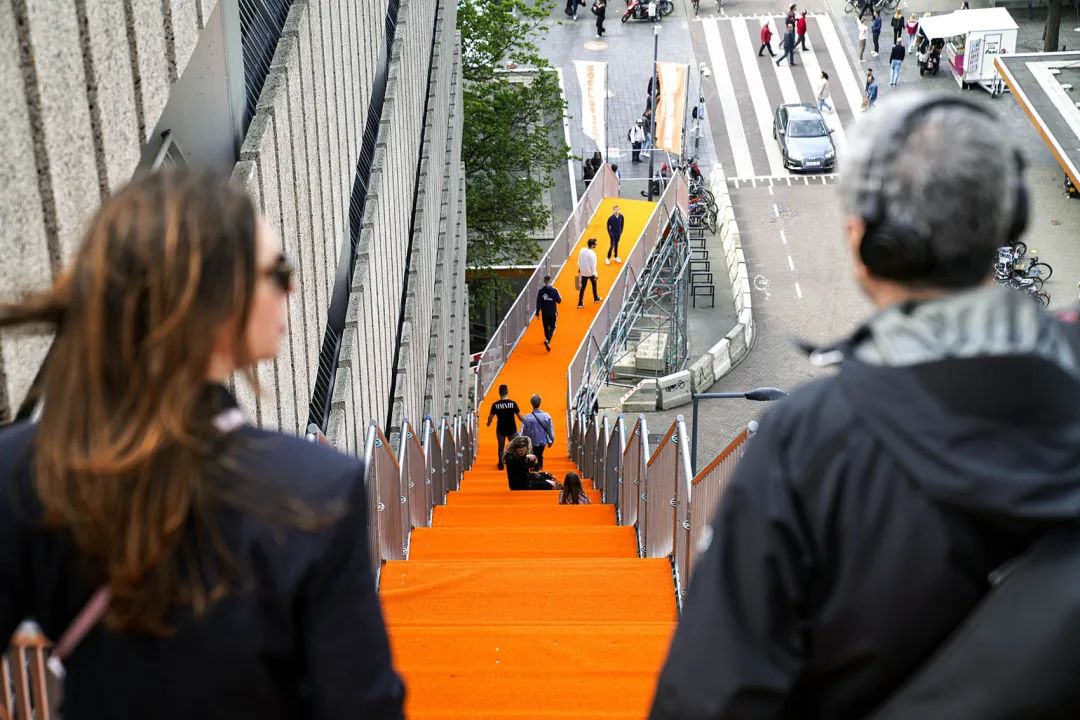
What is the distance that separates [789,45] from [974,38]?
574cm

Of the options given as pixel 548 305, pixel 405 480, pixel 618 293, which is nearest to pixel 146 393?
pixel 405 480

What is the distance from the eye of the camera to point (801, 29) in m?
43.7

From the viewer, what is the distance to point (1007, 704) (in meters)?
2.49

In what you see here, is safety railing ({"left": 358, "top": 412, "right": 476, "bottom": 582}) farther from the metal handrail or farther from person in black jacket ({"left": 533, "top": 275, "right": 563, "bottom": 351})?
person in black jacket ({"left": 533, "top": 275, "right": 563, "bottom": 351})

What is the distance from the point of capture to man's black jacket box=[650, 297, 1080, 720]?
2.46m

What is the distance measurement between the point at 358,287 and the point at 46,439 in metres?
9.52

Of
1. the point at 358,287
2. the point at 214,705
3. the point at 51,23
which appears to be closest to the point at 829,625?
the point at 214,705

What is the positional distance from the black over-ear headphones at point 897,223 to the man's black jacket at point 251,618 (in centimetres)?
97

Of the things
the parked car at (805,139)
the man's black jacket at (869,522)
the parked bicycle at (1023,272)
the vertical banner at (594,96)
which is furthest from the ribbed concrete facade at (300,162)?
the parked car at (805,139)

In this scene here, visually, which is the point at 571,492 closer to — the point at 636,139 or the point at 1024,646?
the point at 1024,646

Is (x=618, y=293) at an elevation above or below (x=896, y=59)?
below

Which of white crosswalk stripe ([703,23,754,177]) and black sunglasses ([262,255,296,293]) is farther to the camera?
white crosswalk stripe ([703,23,754,177])

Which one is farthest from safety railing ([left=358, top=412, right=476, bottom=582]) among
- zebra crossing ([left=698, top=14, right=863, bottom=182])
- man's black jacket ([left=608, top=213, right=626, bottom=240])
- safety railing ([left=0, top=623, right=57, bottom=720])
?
zebra crossing ([left=698, top=14, right=863, bottom=182])

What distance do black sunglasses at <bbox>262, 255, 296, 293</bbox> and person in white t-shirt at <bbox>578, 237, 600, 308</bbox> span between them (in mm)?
24168
